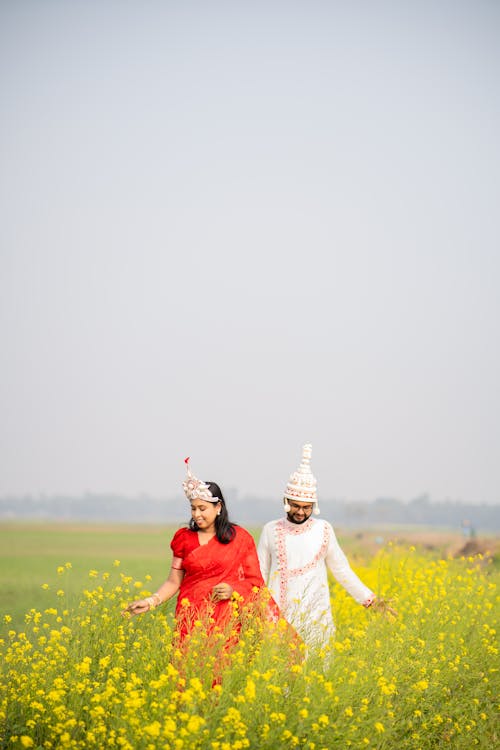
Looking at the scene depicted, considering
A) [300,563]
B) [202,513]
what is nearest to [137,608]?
[202,513]

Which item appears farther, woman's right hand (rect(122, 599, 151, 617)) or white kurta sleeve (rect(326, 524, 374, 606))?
white kurta sleeve (rect(326, 524, 374, 606))

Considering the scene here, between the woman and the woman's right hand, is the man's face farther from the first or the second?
the woman's right hand

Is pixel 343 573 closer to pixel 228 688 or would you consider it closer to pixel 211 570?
pixel 211 570

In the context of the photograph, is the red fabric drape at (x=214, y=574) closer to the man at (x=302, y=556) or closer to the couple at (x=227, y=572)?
the couple at (x=227, y=572)

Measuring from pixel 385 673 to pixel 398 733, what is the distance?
0.47 meters

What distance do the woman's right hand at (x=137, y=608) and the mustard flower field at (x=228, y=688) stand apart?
144mm

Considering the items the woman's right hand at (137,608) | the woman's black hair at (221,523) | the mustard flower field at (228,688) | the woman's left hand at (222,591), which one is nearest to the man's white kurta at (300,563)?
the mustard flower field at (228,688)

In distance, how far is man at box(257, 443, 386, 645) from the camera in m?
7.16

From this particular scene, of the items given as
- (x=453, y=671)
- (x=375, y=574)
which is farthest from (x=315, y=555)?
(x=375, y=574)

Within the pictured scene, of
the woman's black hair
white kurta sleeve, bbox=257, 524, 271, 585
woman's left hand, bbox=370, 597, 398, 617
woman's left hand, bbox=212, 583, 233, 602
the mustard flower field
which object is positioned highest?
the woman's black hair

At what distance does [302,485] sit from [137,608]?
156 centimetres

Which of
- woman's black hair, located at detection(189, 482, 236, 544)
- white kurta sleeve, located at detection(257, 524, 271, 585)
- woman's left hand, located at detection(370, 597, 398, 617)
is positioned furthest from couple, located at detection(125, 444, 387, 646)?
woman's left hand, located at detection(370, 597, 398, 617)

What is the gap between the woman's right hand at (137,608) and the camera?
6239 millimetres

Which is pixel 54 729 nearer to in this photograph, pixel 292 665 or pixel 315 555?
pixel 292 665
